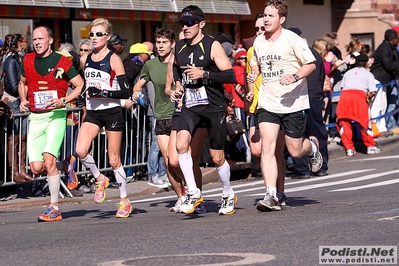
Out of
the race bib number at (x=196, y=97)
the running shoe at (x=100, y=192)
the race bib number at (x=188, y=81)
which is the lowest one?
the running shoe at (x=100, y=192)

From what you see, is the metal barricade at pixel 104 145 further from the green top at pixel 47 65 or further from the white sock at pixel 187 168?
the white sock at pixel 187 168

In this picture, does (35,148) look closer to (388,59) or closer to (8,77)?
(8,77)

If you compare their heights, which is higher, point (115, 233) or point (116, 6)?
point (116, 6)

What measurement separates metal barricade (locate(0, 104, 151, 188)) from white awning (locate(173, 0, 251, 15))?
318 inches

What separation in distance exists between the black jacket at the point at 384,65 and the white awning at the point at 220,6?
16.3 feet

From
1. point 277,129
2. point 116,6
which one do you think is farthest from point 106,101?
point 116,6

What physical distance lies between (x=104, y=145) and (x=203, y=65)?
5.46 m

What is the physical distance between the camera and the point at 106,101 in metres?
10.7

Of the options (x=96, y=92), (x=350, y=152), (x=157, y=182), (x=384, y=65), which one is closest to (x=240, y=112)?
(x=157, y=182)

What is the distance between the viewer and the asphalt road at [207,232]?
755 centimetres

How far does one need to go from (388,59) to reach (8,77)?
30.7ft

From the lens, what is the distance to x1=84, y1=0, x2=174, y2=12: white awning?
2120 centimetres

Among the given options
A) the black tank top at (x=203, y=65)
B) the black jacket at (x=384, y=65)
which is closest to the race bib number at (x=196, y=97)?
the black tank top at (x=203, y=65)

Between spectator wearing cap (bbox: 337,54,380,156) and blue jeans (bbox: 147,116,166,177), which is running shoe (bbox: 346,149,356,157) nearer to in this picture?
spectator wearing cap (bbox: 337,54,380,156)
